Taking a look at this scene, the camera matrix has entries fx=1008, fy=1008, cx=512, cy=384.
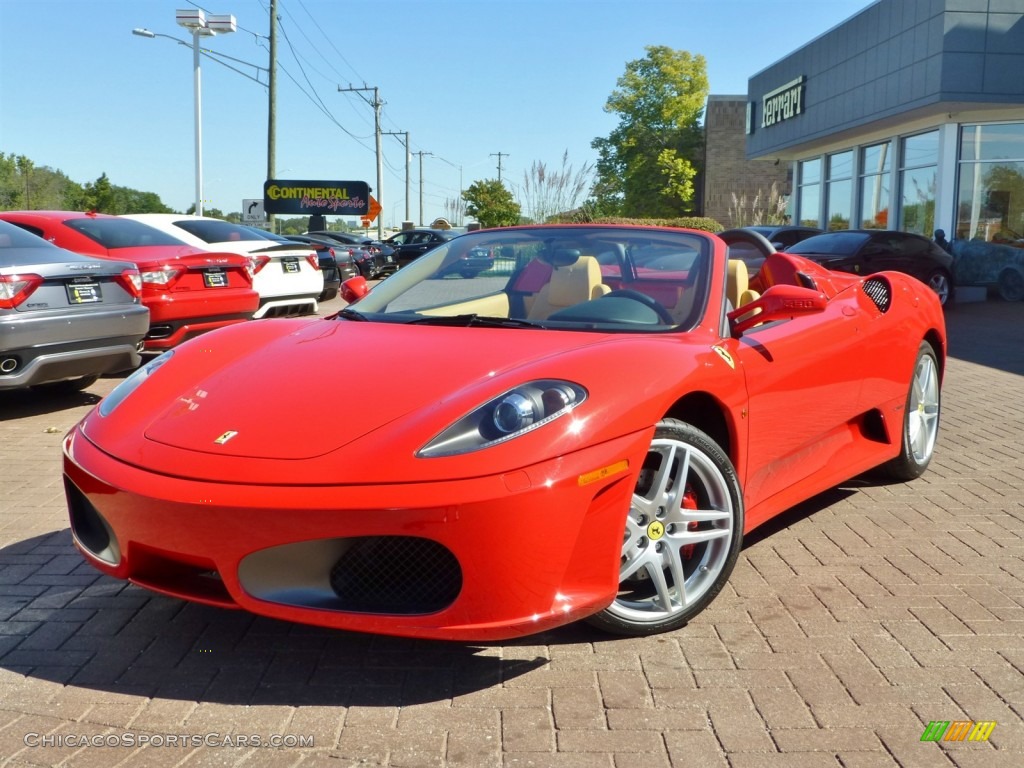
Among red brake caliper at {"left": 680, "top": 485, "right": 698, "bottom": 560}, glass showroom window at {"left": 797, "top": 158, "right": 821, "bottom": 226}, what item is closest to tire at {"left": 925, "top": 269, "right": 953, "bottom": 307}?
glass showroom window at {"left": 797, "top": 158, "right": 821, "bottom": 226}

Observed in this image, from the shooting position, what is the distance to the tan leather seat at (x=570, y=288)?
3939mm

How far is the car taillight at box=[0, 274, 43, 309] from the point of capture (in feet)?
21.3

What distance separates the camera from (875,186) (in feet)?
81.1

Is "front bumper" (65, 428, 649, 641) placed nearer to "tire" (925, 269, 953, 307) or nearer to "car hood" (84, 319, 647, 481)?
"car hood" (84, 319, 647, 481)

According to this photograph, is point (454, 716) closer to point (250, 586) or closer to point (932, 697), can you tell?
point (250, 586)

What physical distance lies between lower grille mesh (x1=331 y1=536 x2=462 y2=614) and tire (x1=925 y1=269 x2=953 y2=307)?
55.7 feet

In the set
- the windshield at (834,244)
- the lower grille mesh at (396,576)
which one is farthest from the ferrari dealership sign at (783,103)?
the lower grille mesh at (396,576)

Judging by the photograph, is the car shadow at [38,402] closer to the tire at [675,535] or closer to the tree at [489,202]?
the tire at [675,535]

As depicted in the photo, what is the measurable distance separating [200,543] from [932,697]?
206 centimetres

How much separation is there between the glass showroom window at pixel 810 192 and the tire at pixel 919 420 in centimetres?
2491

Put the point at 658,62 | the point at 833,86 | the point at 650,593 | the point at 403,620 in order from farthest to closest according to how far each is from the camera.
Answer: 1. the point at 658,62
2. the point at 833,86
3. the point at 650,593
4. the point at 403,620

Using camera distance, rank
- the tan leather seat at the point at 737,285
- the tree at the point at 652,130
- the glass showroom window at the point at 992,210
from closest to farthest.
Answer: the tan leather seat at the point at 737,285 < the glass showroom window at the point at 992,210 < the tree at the point at 652,130

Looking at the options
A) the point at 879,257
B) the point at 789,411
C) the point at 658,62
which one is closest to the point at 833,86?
the point at 879,257

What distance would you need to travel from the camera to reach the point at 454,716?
2.70m
